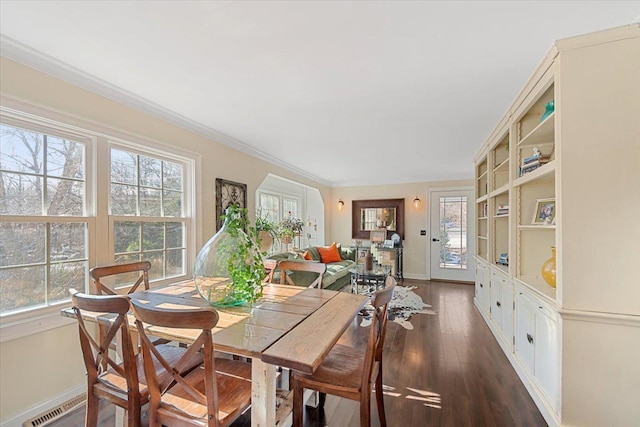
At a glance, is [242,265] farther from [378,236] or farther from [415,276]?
[415,276]

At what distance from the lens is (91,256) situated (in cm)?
215

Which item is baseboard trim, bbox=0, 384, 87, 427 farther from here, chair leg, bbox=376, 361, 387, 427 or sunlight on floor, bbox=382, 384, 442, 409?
sunlight on floor, bbox=382, 384, 442, 409

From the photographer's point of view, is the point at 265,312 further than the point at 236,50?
No

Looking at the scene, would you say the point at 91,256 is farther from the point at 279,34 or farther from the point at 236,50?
the point at 279,34

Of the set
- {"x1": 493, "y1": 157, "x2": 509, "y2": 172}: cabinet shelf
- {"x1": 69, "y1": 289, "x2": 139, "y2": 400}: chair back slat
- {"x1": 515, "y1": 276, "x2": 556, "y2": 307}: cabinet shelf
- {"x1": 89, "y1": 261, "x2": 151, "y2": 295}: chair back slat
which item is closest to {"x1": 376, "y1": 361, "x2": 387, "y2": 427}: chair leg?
{"x1": 515, "y1": 276, "x2": 556, "y2": 307}: cabinet shelf

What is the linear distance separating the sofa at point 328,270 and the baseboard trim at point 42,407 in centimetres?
206

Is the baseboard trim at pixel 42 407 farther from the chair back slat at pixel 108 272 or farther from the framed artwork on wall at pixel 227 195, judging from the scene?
the framed artwork on wall at pixel 227 195

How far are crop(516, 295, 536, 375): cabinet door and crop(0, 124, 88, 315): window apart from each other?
3451 millimetres

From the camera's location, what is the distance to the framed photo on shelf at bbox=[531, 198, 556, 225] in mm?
2180

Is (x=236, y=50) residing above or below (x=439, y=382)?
above

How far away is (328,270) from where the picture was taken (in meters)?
4.57

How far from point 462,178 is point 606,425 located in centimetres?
514

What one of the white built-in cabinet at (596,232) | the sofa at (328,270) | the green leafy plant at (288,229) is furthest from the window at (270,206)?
the white built-in cabinet at (596,232)

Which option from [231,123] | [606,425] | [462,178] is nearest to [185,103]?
[231,123]
